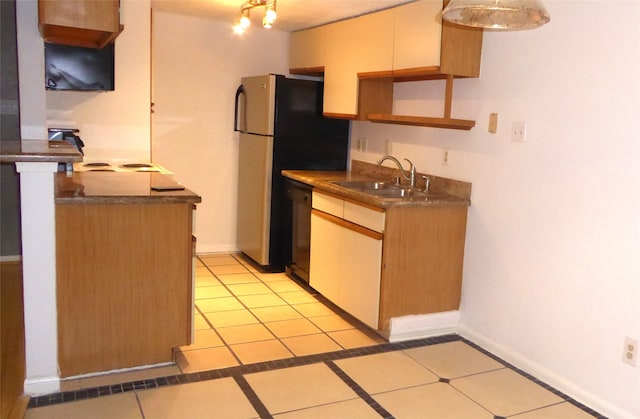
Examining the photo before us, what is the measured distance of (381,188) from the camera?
4.05 m

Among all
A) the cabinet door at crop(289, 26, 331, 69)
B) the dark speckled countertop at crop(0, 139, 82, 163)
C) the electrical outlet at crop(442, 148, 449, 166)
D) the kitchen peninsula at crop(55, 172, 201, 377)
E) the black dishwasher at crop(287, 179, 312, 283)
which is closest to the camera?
the dark speckled countertop at crop(0, 139, 82, 163)

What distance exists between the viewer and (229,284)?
170 inches

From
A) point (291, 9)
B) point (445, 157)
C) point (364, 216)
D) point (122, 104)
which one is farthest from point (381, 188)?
point (122, 104)

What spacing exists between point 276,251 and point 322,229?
860mm

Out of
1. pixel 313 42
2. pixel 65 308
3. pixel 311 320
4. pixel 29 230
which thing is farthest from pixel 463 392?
pixel 313 42

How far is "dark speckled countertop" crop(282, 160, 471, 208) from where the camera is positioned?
127 inches

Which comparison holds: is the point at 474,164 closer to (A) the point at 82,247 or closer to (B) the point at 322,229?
(B) the point at 322,229

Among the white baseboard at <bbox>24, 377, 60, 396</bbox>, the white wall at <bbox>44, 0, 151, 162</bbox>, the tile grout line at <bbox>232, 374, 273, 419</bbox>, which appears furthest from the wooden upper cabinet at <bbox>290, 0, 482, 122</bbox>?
the white baseboard at <bbox>24, 377, 60, 396</bbox>

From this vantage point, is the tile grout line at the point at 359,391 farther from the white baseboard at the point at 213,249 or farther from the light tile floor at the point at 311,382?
the white baseboard at the point at 213,249

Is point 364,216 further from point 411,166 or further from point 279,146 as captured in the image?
point 279,146

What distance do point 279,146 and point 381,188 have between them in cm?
98

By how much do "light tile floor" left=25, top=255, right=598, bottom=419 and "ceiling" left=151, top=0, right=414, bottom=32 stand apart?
2141mm

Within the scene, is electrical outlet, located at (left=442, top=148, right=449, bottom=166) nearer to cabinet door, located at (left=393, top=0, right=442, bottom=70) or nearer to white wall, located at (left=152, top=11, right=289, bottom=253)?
cabinet door, located at (left=393, top=0, right=442, bottom=70)

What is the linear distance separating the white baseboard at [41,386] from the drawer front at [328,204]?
1.92 m
